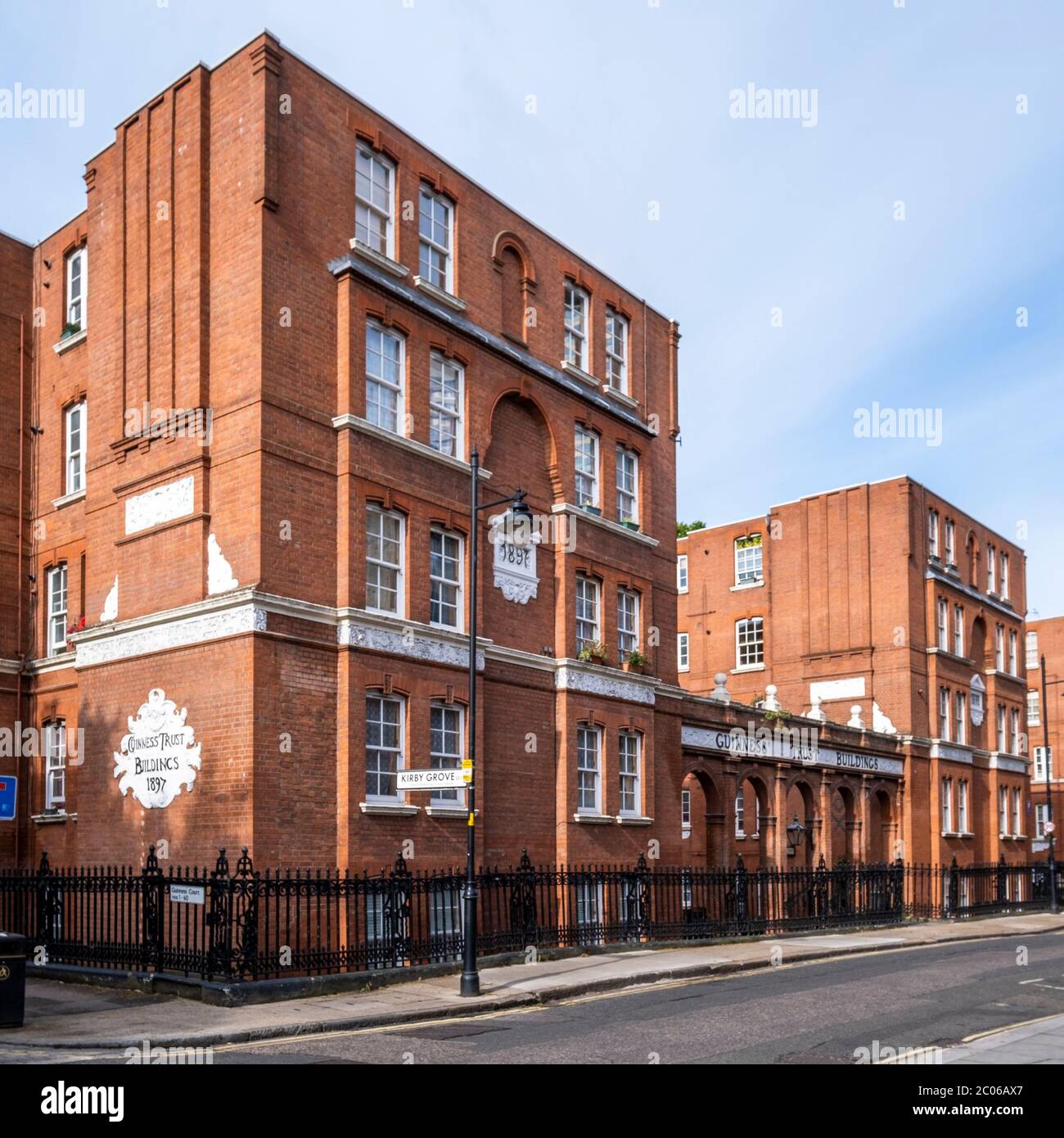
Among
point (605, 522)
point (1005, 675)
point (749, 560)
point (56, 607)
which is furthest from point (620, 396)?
point (1005, 675)

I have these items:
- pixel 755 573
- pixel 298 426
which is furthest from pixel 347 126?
pixel 755 573

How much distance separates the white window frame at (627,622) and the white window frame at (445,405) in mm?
6181

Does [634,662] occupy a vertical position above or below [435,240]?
below

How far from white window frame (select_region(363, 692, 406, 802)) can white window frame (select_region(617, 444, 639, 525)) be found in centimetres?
882

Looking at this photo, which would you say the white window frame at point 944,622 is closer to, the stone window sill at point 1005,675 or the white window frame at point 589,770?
the stone window sill at point 1005,675

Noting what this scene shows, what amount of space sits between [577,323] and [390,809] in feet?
41.1

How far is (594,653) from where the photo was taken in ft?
89.0

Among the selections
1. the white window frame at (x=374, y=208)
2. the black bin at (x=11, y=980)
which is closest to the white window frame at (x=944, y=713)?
the white window frame at (x=374, y=208)

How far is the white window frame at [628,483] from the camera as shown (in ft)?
96.8

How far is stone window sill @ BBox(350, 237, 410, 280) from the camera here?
22344 millimetres

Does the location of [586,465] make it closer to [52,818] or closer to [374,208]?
[374,208]

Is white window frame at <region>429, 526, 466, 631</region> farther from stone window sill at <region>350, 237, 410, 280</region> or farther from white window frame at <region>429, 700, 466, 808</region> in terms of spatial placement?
stone window sill at <region>350, 237, 410, 280</region>
